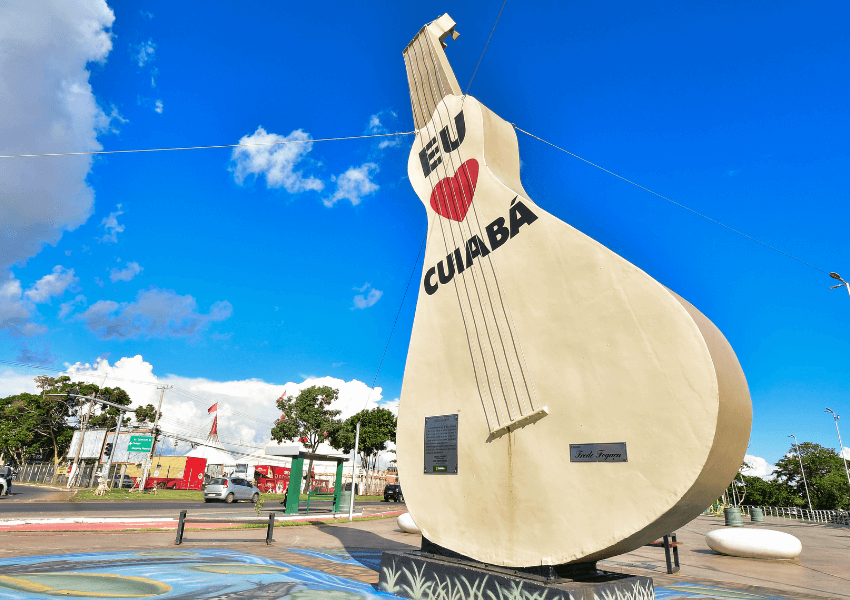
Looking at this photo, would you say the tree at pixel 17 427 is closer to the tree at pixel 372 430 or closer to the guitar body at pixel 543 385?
the tree at pixel 372 430

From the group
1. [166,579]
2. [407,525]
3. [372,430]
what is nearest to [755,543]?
[407,525]

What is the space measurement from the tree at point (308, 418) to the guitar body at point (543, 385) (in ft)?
116

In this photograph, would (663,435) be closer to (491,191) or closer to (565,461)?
(565,461)

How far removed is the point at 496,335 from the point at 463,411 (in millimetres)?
953

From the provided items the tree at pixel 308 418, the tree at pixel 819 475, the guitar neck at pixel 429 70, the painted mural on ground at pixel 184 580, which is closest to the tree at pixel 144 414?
the tree at pixel 308 418

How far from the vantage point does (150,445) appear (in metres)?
28.6

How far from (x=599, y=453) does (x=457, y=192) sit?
144 inches

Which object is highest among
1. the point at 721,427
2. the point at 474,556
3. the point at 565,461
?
the point at 721,427

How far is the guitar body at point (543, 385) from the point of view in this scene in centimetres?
351

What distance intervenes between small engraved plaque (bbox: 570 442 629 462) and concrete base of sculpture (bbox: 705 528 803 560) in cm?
911

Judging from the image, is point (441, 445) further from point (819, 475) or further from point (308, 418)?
point (819, 475)

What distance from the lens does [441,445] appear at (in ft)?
17.3

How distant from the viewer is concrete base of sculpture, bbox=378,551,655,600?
398 centimetres

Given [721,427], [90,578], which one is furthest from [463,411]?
[90,578]
